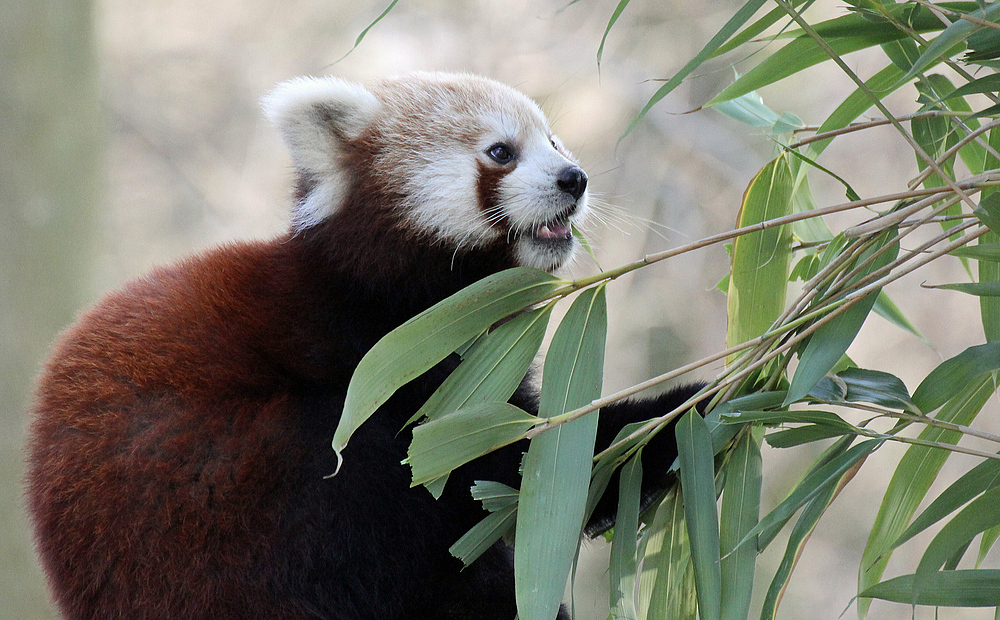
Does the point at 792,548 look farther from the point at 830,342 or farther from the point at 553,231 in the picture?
the point at 553,231

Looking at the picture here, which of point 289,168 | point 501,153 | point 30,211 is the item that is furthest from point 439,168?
point 30,211

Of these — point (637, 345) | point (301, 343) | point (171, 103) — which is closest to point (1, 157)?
point (301, 343)

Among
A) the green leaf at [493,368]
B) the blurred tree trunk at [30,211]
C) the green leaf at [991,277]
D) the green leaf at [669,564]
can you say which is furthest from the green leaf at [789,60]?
the blurred tree trunk at [30,211]

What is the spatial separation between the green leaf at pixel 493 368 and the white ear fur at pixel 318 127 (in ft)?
2.32

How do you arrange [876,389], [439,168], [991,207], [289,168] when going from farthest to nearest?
[289,168] → [439,168] → [876,389] → [991,207]

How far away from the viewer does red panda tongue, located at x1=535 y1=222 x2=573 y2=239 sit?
76.6 inches

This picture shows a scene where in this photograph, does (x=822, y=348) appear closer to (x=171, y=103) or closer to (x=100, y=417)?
(x=100, y=417)

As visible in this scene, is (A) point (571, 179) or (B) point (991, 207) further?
(A) point (571, 179)

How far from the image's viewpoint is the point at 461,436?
121cm

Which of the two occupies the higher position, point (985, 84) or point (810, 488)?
point (985, 84)

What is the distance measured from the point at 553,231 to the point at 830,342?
0.78 meters

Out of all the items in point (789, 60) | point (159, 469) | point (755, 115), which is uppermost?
point (789, 60)

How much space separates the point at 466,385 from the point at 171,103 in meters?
7.01

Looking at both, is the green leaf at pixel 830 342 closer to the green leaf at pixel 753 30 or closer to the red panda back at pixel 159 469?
the green leaf at pixel 753 30
